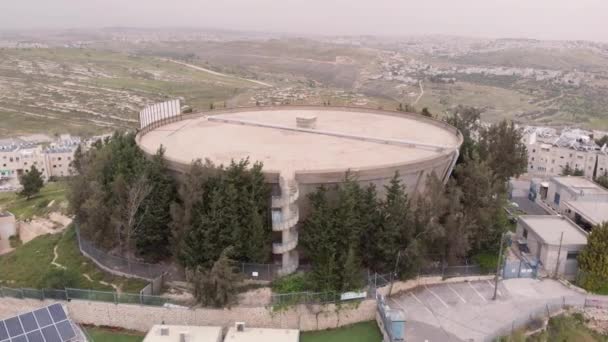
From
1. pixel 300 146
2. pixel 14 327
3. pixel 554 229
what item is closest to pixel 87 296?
pixel 14 327

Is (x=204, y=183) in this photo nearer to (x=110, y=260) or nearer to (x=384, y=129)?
(x=110, y=260)

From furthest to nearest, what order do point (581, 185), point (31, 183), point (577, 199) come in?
point (31, 183) < point (581, 185) < point (577, 199)

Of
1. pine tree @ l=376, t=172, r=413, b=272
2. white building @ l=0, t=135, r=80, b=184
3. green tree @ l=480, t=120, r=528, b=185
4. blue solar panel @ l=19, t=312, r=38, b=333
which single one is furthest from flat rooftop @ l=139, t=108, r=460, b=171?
white building @ l=0, t=135, r=80, b=184

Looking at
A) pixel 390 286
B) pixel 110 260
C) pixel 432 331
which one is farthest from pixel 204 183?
pixel 432 331

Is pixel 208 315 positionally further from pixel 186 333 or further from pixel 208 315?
pixel 186 333

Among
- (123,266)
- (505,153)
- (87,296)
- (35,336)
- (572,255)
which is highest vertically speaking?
(505,153)

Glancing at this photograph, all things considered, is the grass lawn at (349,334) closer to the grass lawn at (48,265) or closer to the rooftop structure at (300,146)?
the rooftop structure at (300,146)

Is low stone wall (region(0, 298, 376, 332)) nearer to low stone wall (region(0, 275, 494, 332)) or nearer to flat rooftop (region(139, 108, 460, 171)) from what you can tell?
low stone wall (region(0, 275, 494, 332))
